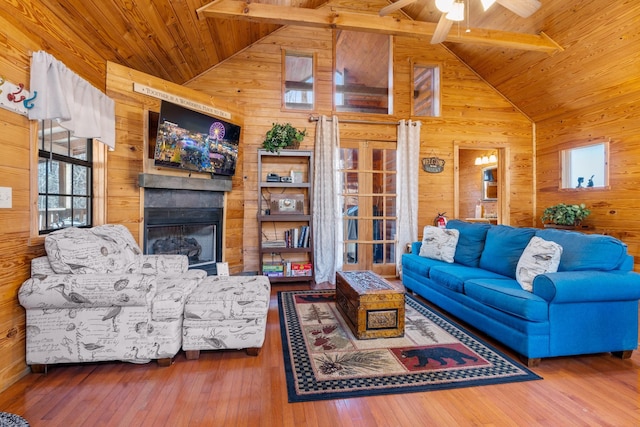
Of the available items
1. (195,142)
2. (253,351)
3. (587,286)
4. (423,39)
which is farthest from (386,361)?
(423,39)

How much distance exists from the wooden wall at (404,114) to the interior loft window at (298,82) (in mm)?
112

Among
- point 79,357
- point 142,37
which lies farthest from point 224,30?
point 79,357

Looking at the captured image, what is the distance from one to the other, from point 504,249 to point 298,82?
3.67 m

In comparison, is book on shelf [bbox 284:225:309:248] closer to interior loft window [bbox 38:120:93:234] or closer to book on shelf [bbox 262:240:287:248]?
book on shelf [bbox 262:240:287:248]

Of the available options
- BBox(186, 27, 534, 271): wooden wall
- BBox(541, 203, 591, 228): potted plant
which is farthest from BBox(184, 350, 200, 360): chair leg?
BBox(541, 203, 591, 228): potted plant

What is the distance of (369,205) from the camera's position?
5.04m

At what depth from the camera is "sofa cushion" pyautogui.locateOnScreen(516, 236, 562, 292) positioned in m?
2.37

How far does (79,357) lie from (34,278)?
597 mm

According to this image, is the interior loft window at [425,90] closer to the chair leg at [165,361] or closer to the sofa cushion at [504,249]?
the sofa cushion at [504,249]

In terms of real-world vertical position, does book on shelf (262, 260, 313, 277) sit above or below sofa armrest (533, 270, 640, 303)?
below

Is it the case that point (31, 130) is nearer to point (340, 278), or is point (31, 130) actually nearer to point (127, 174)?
point (127, 174)

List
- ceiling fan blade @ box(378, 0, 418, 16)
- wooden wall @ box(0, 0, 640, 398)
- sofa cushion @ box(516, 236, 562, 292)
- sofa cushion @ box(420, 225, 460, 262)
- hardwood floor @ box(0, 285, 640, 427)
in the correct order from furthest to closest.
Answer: sofa cushion @ box(420, 225, 460, 262)
wooden wall @ box(0, 0, 640, 398)
ceiling fan blade @ box(378, 0, 418, 16)
sofa cushion @ box(516, 236, 562, 292)
hardwood floor @ box(0, 285, 640, 427)

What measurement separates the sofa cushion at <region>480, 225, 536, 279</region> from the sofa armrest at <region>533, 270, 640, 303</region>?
72cm

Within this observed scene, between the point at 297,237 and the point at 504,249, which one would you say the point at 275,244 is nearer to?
the point at 297,237
